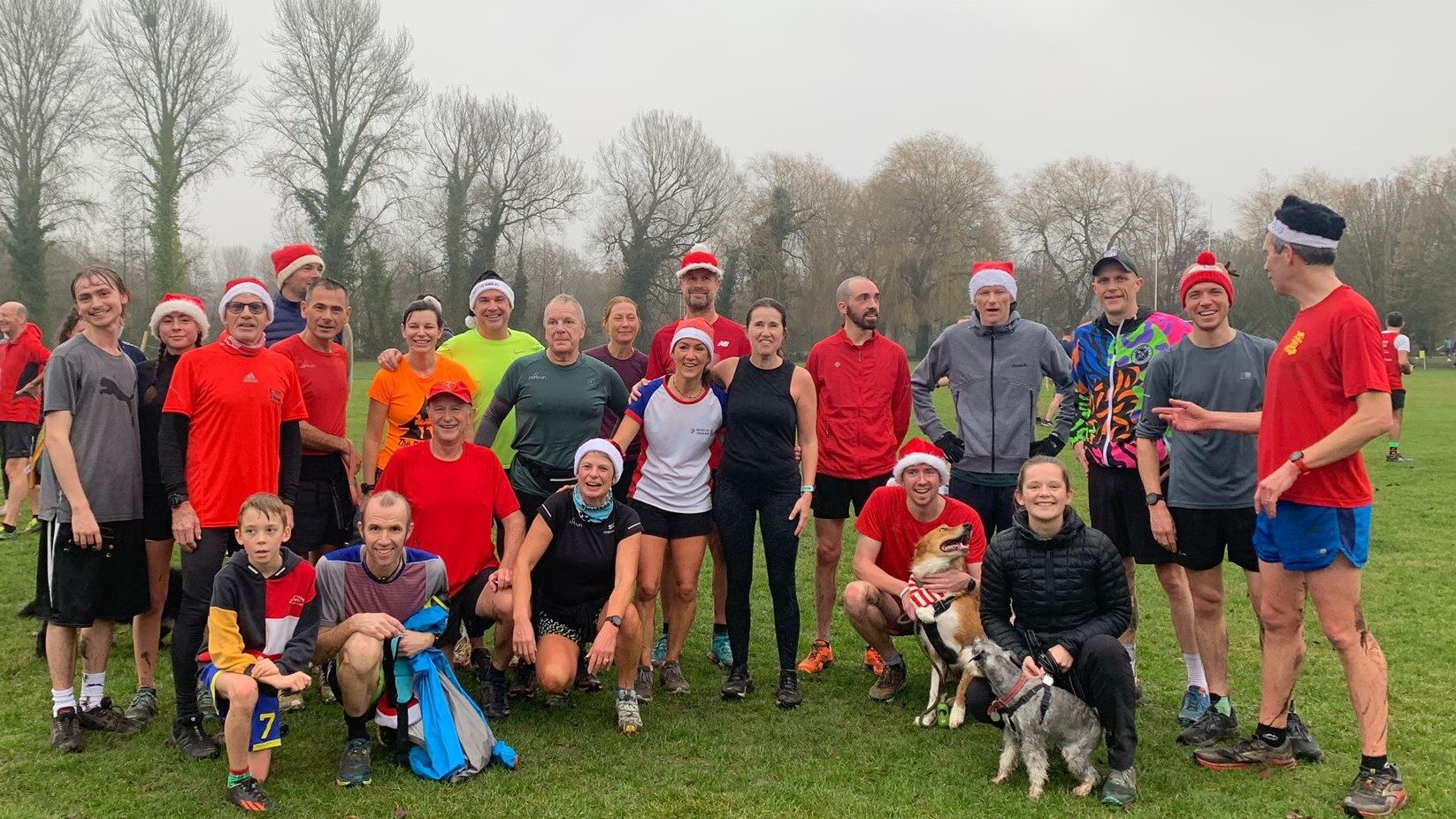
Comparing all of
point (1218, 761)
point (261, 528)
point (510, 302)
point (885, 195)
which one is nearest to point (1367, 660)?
point (1218, 761)

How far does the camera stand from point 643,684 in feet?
16.7

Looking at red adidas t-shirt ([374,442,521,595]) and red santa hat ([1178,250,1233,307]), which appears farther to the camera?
red adidas t-shirt ([374,442,521,595])

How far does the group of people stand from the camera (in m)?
3.86

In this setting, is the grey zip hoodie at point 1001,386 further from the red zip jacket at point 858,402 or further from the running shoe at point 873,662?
the running shoe at point 873,662

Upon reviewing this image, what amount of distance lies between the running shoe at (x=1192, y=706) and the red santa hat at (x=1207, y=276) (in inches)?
76.1

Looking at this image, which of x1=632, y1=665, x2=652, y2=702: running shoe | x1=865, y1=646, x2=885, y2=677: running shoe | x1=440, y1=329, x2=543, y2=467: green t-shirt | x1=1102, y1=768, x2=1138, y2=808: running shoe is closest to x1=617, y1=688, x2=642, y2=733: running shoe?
x1=632, y1=665, x2=652, y2=702: running shoe

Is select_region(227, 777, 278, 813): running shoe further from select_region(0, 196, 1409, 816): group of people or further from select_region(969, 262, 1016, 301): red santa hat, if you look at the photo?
select_region(969, 262, 1016, 301): red santa hat

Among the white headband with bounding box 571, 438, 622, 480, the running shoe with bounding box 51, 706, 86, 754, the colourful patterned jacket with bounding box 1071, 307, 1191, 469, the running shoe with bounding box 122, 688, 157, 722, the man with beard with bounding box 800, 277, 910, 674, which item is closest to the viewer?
the running shoe with bounding box 51, 706, 86, 754

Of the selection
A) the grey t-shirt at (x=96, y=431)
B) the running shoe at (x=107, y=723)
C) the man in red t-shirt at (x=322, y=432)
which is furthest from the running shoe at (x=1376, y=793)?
the grey t-shirt at (x=96, y=431)

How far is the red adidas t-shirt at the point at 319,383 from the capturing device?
518cm

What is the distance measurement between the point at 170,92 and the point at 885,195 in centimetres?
3152

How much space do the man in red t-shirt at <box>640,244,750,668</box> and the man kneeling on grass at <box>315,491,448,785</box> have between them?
5.95 ft

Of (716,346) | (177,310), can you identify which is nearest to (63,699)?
(177,310)

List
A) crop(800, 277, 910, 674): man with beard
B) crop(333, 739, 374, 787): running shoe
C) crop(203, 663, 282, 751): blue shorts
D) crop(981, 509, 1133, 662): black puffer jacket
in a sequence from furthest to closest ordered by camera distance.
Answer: crop(800, 277, 910, 674): man with beard < crop(981, 509, 1133, 662): black puffer jacket < crop(333, 739, 374, 787): running shoe < crop(203, 663, 282, 751): blue shorts
